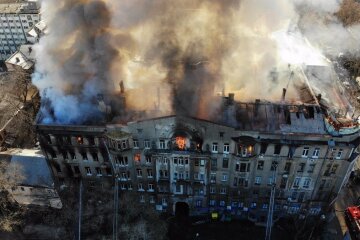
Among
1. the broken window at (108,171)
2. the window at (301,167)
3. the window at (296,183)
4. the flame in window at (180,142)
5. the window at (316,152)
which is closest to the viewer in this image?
the window at (316,152)

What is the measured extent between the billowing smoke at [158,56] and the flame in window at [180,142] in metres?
2.94

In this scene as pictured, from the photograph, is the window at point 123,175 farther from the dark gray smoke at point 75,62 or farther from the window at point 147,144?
the dark gray smoke at point 75,62

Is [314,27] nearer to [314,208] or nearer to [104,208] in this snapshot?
[314,208]

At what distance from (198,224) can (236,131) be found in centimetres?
1473

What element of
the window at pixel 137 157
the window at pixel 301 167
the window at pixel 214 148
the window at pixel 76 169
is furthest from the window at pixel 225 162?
the window at pixel 76 169

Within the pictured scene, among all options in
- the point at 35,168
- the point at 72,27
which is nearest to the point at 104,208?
the point at 35,168

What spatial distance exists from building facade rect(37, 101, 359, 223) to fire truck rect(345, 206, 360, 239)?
2.80 metres

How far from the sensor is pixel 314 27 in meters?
62.4

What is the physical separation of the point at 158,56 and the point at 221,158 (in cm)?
1432

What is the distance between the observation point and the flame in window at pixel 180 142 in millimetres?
38469

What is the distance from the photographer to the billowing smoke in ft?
133

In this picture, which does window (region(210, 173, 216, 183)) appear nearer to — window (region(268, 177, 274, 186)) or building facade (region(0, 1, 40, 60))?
window (region(268, 177, 274, 186))

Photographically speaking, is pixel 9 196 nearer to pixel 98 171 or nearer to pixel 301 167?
pixel 98 171

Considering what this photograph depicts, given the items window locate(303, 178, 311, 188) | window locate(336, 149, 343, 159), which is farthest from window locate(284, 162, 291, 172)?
window locate(336, 149, 343, 159)
